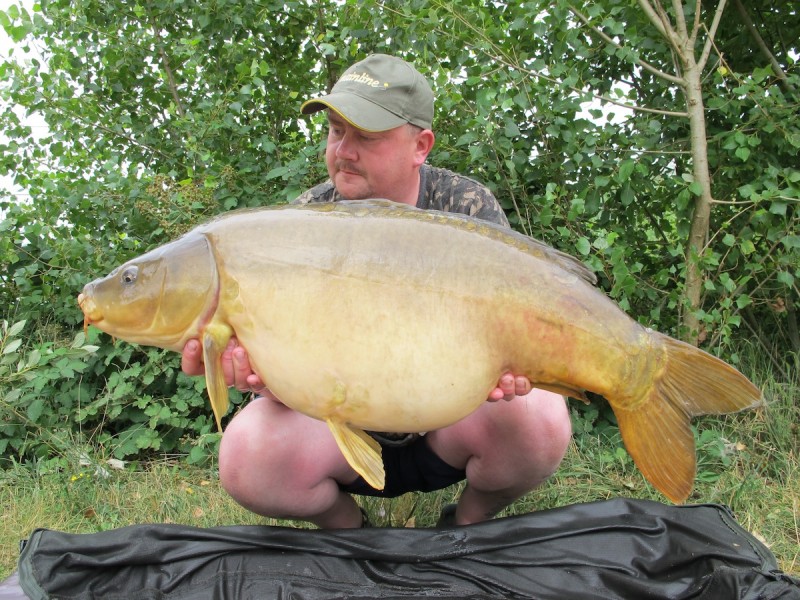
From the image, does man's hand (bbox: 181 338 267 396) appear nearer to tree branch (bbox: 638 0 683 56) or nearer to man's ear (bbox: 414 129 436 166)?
man's ear (bbox: 414 129 436 166)

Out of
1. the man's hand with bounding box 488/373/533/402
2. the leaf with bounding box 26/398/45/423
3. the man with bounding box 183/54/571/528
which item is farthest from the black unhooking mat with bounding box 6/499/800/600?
the leaf with bounding box 26/398/45/423

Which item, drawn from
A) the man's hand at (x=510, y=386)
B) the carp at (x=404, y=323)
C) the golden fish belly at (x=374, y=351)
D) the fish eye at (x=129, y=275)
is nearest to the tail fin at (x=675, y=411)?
the carp at (x=404, y=323)

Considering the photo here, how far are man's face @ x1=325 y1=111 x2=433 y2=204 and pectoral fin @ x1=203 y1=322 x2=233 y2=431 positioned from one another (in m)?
0.59

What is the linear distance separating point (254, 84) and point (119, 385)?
45.2 inches

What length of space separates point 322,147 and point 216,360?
1.48 metres

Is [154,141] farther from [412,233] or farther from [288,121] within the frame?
[412,233]

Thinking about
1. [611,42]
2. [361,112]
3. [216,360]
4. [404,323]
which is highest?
[611,42]

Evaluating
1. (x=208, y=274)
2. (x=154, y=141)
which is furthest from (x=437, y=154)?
(x=208, y=274)

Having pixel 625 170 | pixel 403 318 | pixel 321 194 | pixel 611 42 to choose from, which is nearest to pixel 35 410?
pixel 321 194

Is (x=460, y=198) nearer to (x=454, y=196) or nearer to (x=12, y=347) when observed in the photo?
(x=454, y=196)

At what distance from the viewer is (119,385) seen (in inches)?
103

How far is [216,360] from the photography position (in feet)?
4.44

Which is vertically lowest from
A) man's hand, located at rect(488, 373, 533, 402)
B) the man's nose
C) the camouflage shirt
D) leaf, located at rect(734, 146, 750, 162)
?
man's hand, located at rect(488, 373, 533, 402)

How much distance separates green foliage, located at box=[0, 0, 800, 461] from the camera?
97.8 inches
